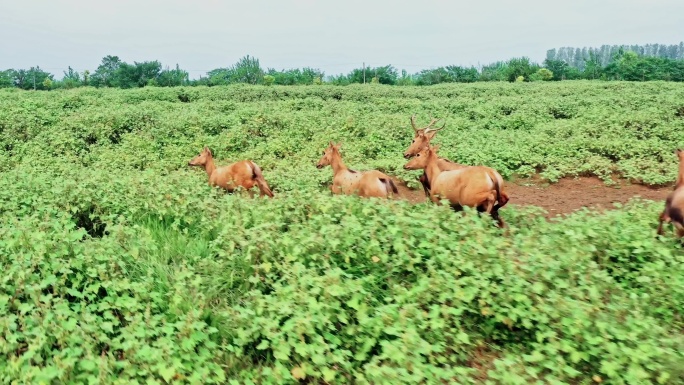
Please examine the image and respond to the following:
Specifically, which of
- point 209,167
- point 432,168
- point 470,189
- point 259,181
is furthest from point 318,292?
point 209,167

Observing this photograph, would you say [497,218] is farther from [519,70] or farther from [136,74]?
[519,70]

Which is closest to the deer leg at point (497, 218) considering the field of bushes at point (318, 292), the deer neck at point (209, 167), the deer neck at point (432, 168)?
the field of bushes at point (318, 292)

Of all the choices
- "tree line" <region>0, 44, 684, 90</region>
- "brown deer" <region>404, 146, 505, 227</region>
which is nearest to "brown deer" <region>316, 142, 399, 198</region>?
"brown deer" <region>404, 146, 505, 227</region>

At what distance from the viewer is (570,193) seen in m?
9.51

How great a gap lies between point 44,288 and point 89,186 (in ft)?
9.31

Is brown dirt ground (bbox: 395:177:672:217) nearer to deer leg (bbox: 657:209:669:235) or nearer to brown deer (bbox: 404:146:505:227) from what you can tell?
brown deer (bbox: 404:146:505:227)

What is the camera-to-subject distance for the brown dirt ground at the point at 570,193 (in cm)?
870

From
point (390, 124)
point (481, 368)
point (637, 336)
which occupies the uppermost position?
point (390, 124)

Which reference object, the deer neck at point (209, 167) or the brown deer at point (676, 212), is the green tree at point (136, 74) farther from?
the brown deer at point (676, 212)

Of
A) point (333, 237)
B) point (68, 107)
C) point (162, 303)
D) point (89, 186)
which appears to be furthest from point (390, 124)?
point (68, 107)

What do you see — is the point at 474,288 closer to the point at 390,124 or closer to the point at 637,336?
the point at 637,336

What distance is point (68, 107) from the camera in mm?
18781

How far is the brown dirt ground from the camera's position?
870 centimetres

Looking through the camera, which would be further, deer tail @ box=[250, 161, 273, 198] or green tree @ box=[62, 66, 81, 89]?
green tree @ box=[62, 66, 81, 89]
